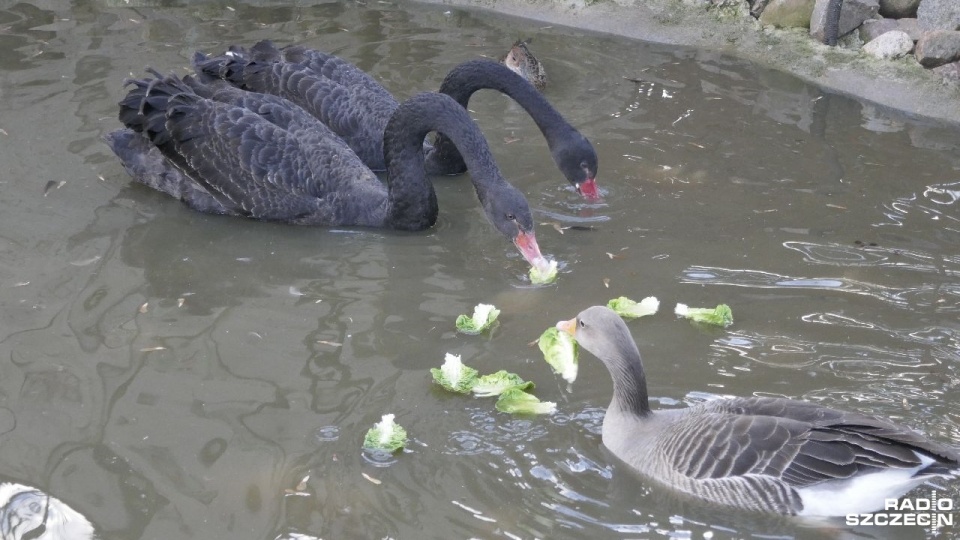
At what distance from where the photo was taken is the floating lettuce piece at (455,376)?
5203 millimetres

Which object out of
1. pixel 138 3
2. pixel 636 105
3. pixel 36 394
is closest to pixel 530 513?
pixel 36 394

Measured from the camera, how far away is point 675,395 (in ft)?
17.1

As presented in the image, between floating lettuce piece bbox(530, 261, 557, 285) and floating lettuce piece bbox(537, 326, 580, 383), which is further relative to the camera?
floating lettuce piece bbox(530, 261, 557, 285)

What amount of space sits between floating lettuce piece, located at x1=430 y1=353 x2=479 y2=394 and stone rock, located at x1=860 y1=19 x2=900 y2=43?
5.88 meters

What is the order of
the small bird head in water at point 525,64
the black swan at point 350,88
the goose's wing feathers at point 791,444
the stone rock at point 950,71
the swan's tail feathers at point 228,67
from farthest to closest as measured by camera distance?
1. the small bird head in water at point 525,64
2. the stone rock at point 950,71
3. the swan's tail feathers at point 228,67
4. the black swan at point 350,88
5. the goose's wing feathers at point 791,444

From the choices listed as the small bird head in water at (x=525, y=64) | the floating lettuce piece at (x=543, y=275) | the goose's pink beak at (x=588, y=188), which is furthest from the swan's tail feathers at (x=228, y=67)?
the floating lettuce piece at (x=543, y=275)

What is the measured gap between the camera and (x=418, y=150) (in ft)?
23.5

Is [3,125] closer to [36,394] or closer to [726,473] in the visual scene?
[36,394]

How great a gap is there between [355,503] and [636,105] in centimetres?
512

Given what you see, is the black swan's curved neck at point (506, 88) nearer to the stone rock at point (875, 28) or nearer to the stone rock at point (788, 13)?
the stone rock at point (788, 13)

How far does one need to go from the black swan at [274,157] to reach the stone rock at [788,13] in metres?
4.12

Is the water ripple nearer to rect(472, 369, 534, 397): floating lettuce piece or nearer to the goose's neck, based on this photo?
rect(472, 369, 534, 397): floating lettuce piece

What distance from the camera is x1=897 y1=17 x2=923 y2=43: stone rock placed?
9188 mm

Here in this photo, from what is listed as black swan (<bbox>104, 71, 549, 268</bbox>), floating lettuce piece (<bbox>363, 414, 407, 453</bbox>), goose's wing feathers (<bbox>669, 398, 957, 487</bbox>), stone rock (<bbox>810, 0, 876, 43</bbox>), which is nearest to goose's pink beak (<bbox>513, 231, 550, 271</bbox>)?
black swan (<bbox>104, 71, 549, 268</bbox>)
